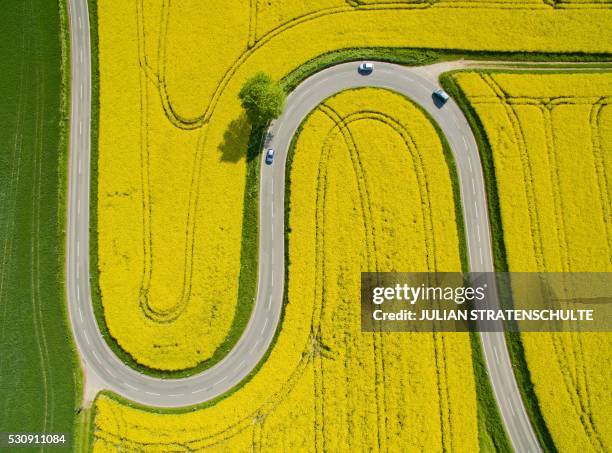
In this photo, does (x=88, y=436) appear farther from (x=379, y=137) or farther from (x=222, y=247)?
(x=379, y=137)

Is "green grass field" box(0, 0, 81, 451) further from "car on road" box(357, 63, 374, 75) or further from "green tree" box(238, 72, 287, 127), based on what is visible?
"car on road" box(357, 63, 374, 75)

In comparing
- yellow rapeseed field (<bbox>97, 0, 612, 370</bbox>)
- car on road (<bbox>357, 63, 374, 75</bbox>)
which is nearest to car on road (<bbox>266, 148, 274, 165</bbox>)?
yellow rapeseed field (<bbox>97, 0, 612, 370</bbox>)

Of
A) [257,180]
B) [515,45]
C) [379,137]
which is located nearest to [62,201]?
[257,180]

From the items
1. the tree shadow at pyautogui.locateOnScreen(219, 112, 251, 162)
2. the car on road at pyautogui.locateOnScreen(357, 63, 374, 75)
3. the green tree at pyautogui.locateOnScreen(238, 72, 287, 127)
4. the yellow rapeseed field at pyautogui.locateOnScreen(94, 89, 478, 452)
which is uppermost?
the car on road at pyautogui.locateOnScreen(357, 63, 374, 75)

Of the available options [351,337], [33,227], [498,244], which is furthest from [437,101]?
[33,227]

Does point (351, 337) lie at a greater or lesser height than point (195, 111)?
lesser

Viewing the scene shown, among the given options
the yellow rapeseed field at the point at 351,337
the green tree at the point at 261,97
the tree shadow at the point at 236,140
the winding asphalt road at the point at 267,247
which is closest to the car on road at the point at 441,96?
the winding asphalt road at the point at 267,247

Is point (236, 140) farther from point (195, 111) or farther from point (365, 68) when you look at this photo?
point (365, 68)
